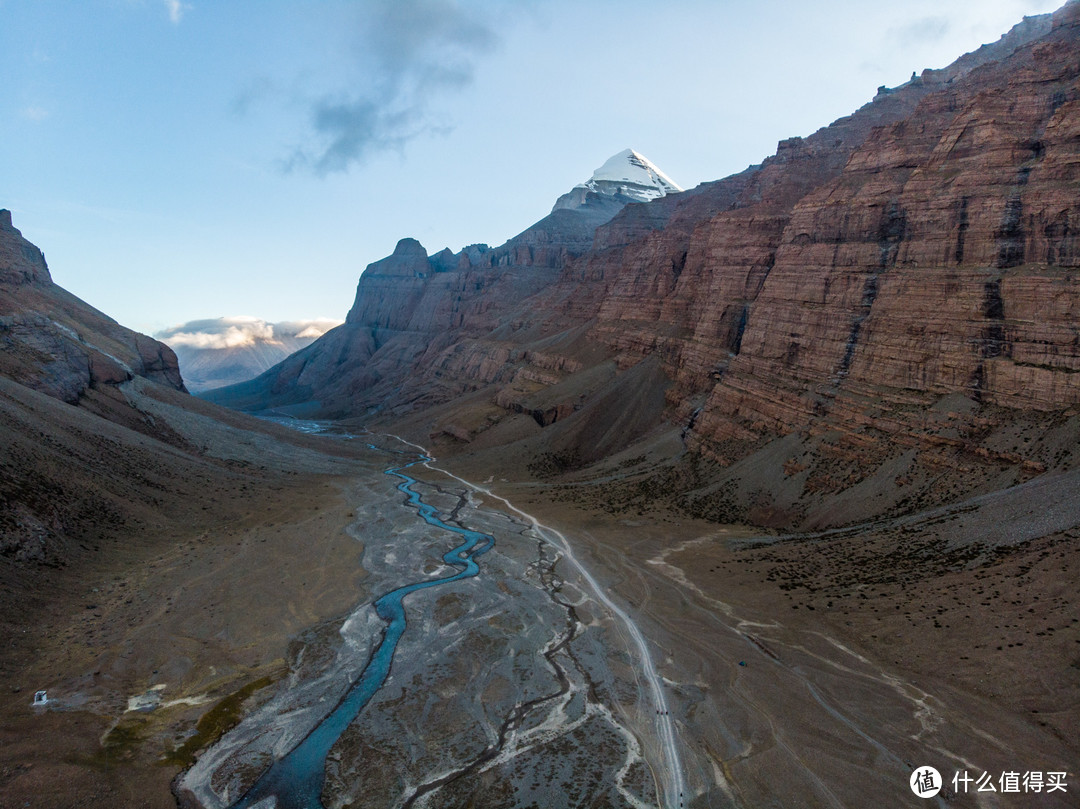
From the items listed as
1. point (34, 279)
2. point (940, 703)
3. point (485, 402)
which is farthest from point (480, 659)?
point (34, 279)

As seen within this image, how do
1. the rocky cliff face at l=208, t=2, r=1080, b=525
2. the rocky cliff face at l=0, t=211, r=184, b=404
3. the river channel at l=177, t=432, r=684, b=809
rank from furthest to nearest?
the rocky cliff face at l=0, t=211, r=184, b=404 < the rocky cliff face at l=208, t=2, r=1080, b=525 < the river channel at l=177, t=432, r=684, b=809

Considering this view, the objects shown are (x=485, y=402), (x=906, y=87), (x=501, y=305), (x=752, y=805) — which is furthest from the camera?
(x=501, y=305)

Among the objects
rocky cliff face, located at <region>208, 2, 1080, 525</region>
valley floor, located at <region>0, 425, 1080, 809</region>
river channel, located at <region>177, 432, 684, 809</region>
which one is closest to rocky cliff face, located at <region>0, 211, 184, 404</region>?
valley floor, located at <region>0, 425, 1080, 809</region>

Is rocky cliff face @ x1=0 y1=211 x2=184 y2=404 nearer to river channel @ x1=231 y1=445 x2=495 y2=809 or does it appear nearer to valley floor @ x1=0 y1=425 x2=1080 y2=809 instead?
valley floor @ x1=0 y1=425 x2=1080 y2=809

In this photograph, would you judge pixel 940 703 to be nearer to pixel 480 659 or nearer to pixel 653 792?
pixel 653 792

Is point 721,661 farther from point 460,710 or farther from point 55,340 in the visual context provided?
point 55,340
